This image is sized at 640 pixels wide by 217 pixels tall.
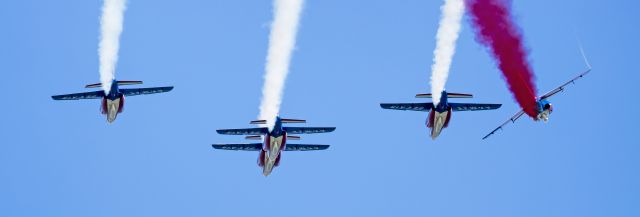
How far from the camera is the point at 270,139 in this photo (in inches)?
2276

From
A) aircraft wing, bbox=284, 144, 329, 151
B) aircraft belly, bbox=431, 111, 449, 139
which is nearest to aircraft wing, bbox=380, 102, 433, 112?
aircraft belly, bbox=431, 111, 449, 139

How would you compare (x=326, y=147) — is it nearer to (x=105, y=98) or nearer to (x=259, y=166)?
(x=259, y=166)

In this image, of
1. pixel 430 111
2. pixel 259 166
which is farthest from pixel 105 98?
pixel 430 111

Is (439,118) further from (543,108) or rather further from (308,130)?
(308,130)

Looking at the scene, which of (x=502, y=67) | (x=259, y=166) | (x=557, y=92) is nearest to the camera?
(x=502, y=67)

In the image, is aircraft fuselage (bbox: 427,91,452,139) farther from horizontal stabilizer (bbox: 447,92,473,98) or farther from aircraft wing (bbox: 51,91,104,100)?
aircraft wing (bbox: 51,91,104,100)

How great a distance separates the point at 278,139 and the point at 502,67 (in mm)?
10156

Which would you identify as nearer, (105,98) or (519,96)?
(519,96)

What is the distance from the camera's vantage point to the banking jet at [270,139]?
57438mm

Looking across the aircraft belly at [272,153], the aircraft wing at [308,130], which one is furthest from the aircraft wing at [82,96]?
the aircraft wing at [308,130]

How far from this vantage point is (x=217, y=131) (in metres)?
59.6

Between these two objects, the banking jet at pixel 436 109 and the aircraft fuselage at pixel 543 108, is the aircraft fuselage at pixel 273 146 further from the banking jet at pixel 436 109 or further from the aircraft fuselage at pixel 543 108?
the aircraft fuselage at pixel 543 108

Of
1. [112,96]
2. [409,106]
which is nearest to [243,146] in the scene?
[112,96]

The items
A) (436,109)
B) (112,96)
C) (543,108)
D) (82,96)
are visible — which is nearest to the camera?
(543,108)
